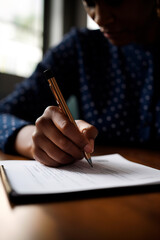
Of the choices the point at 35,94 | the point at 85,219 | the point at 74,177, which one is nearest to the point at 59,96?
the point at 74,177

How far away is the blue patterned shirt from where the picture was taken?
900 millimetres

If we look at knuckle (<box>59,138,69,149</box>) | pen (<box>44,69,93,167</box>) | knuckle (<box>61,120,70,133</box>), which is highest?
pen (<box>44,69,93,167</box>)

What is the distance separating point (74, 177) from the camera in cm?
37

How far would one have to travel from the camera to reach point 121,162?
1.65 ft

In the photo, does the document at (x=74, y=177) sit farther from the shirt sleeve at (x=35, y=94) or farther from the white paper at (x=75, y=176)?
the shirt sleeve at (x=35, y=94)

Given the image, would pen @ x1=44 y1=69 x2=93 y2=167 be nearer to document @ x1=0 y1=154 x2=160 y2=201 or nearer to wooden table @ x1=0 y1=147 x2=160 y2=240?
document @ x1=0 y1=154 x2=160 y2=201

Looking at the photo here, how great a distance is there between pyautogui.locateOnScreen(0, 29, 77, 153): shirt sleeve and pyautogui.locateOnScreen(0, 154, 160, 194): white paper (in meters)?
0.23

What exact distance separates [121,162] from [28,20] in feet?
4.69

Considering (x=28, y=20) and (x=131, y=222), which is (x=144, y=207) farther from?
(x=28, y=20)

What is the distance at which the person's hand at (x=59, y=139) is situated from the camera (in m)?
0.44

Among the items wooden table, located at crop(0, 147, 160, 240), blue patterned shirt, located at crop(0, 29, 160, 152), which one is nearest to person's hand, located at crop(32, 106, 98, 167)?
wooden table, located at crop(0, 147, 160, 240)

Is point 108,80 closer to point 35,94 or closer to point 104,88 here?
point 104,88

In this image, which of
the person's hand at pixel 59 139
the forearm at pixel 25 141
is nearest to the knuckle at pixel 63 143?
the person's hand at pixel 59 139

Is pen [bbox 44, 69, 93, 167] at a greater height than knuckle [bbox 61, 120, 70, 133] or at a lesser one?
greater
